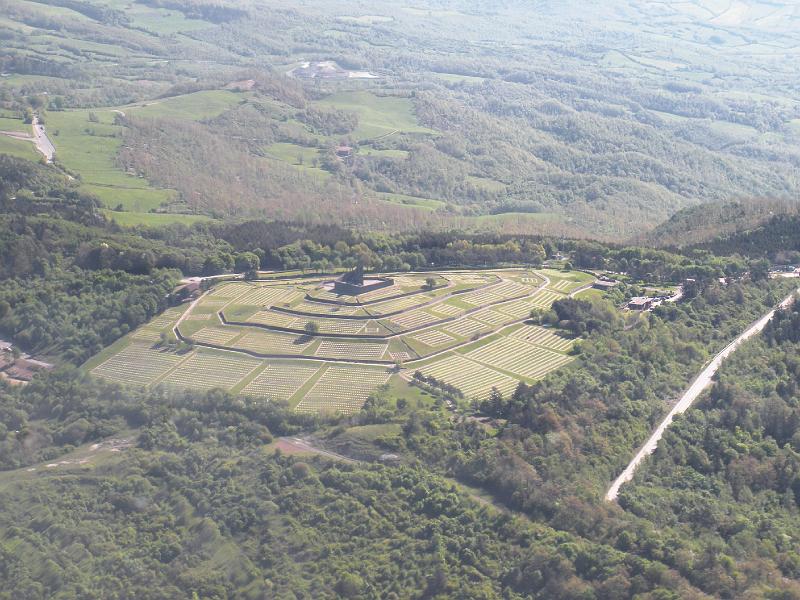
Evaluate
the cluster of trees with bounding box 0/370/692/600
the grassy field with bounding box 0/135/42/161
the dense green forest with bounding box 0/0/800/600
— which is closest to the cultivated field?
the dense green forest with bounding box 0/0/800/600

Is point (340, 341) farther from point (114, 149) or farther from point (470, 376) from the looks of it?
point (114, 149)

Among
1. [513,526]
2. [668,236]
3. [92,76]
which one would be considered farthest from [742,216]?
[92,76]

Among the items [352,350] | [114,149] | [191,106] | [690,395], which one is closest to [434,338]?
[352,350]

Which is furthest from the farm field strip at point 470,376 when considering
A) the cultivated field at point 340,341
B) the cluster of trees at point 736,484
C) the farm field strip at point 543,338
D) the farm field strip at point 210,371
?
the farm field strip at point 210,371

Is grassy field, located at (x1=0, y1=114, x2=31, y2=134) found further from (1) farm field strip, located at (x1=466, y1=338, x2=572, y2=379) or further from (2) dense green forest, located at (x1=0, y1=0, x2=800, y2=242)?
(1) farm field strip, located at (x1=466, y1=338, x2=572, y2=379)

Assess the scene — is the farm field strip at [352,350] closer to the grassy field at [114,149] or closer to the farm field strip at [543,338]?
the farm field strip at [543,338]

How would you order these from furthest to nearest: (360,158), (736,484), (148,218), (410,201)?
1. (360,158)
2. (410,201)
3. (148,218)
4. (736,484)

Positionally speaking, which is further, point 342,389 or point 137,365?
point 137,365
